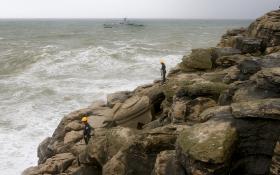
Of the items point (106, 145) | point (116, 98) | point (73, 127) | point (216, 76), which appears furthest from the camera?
point (116, 98)

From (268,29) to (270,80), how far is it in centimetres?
874

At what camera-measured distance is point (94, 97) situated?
23.9 meters

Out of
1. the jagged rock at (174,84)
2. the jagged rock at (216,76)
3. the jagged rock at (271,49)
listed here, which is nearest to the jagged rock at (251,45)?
the jagged rock at (271,49)

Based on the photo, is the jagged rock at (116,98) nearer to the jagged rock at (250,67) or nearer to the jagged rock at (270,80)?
the jagged rock at (250,67)

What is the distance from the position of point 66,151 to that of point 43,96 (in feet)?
37.3

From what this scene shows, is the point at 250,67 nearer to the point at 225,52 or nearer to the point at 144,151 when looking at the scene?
the point at 144,151

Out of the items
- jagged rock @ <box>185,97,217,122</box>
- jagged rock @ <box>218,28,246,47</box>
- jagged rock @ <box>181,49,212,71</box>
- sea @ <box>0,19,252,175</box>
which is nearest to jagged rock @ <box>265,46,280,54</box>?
jagged rock @ <box>181,49,212,71</box>

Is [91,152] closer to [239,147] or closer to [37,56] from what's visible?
[239,147]

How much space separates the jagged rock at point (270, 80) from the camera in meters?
9.70

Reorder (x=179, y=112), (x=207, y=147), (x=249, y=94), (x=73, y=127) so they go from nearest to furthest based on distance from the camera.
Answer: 1. (x=207, y=147)
2. (x=249, y=94)
3. (x=179, y=112)
4. (x=73, y=127)

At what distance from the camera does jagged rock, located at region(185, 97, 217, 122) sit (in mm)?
11422

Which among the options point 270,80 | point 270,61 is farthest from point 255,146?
point 270,61

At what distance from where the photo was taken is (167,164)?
337 inches

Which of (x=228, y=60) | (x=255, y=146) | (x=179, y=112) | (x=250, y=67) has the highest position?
(x=250, y=67)
